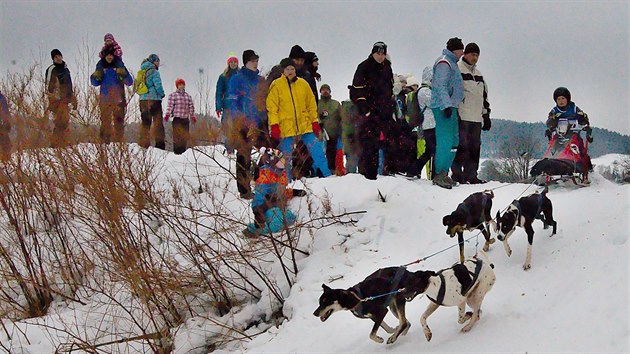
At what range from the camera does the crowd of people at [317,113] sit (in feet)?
21.9

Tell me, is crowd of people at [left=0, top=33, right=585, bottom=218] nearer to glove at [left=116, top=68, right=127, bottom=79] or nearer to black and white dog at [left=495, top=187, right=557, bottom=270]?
glove at [left=116, top=68, right=127, bottom=79]

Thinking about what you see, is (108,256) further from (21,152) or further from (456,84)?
(456,84)

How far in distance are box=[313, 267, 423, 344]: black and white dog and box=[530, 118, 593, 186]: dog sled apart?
312 centimetres

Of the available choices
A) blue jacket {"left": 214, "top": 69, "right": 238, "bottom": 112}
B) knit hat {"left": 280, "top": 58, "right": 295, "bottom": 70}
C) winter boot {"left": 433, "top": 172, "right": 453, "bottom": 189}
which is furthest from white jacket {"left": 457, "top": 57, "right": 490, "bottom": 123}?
blue jacket {"left": 214, "top": 69, "right": 238, "bottom": 112}

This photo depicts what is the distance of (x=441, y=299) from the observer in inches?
145

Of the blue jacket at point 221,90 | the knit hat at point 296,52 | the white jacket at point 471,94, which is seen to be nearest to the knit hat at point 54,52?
the blue jacket at point 221,90

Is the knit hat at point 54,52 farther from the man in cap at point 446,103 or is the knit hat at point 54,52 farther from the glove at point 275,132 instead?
the man in cap at point 446,103

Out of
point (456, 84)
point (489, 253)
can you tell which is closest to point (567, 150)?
point (456, 84)

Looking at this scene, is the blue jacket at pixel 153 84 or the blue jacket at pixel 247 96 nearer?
the blue jacket at pixel 247 96

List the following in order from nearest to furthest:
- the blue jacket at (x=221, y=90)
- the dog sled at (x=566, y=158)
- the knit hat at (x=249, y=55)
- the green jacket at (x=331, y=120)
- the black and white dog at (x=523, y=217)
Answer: the black and white dog at (x=523, y=217), the dog sled at (x=566, y=158), the knit hat at (x=249, y=55), the blue jacket at (x=221, y=90), the green jacket at (x=331, y=120)

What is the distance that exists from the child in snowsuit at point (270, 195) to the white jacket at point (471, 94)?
2755mm

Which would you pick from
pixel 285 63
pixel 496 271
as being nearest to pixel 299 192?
pixel 285 63

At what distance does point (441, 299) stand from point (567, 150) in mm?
3768

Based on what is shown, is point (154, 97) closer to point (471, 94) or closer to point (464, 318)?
point (471, 94)
